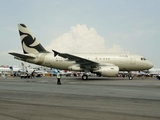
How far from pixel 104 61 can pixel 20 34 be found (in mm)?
14732

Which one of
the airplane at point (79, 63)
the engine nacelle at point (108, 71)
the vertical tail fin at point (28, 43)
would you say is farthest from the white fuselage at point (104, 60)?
the engine nacelle at point (108, 71)

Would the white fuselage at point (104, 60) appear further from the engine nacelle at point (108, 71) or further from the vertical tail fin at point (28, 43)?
the engine nacelle at point (108, 71)

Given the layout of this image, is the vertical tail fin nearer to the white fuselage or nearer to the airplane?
the airplane

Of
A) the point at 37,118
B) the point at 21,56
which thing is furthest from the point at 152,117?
the point at 21,56

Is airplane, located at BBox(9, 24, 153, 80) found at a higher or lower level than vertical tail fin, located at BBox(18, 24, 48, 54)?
lower

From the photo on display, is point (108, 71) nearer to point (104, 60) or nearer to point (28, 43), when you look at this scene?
point (104, 60)

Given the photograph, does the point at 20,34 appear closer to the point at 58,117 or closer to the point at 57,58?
the point at 57,58

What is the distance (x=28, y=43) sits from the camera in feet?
122

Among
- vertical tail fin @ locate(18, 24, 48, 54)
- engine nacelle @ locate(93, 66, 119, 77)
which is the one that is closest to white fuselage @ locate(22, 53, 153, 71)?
vertical tail fin @ locate(18, 24, 48, 54)

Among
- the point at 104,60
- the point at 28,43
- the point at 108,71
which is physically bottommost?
the point at 108,71

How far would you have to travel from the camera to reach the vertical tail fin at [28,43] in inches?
→ 1463

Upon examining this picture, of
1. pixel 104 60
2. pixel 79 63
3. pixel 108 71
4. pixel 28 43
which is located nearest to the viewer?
pixel 108 71

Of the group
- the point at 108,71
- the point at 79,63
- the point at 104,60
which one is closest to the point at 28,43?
the point at 79,63

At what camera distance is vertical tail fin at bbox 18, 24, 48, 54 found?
37156mm
